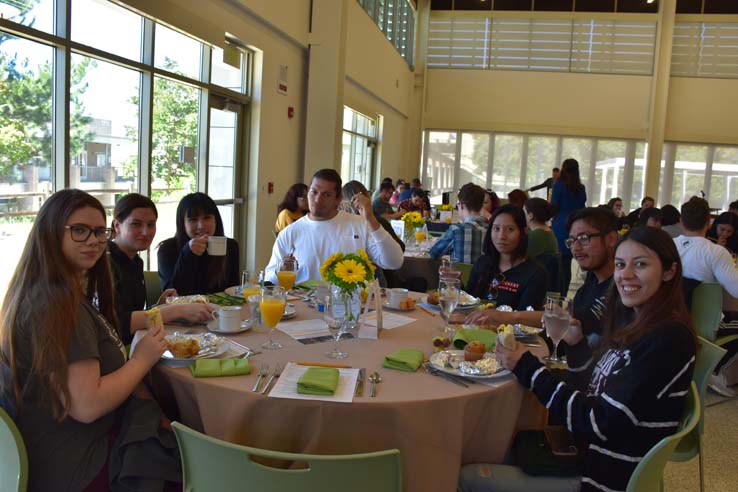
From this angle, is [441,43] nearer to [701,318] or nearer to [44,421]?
[701,318]

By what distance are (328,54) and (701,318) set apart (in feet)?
17.2

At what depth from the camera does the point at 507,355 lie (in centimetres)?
190

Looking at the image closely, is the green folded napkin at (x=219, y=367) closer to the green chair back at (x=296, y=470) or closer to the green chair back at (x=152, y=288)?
the green chair back at (x=296, y=470)

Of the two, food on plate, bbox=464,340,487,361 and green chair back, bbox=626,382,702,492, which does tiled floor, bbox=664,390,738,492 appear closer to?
green chair back, bbox=626,382,702,492

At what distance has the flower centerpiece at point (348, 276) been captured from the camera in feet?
6.63

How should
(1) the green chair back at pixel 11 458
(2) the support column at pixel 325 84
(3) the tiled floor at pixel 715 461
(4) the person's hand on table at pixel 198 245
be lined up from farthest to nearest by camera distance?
(2) the support column at pixel 325 84 → (4) the person's hand on table at pixel 198 245 → (3) the tiled floor at pixel 715 461 → (1) the green chair back at pixel 11 458

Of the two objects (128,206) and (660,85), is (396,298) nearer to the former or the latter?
(128,206)

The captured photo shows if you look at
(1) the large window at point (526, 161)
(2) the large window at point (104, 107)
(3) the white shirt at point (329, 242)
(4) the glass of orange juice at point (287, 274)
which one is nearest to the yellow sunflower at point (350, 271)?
(4) the glass of orange juice at point (287, 274)

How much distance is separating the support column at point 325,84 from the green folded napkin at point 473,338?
217 inches

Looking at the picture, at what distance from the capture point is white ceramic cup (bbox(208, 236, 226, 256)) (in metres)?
3.01

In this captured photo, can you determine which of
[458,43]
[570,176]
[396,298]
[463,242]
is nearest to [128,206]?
[396,298]

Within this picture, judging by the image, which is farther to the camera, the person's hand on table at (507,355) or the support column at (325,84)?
the support column at (325,84)

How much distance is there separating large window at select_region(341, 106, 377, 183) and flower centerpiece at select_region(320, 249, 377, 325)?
7.54 meters

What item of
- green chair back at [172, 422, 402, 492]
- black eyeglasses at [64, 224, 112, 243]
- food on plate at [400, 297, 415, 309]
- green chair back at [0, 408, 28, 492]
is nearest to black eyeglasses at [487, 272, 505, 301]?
food on plate at [400, 297, 415, 309]
